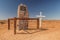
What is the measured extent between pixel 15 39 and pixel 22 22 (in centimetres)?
251

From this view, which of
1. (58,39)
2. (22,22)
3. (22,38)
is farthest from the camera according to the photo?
(22,22)

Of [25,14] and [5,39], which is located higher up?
[25,14]

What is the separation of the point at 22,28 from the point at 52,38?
2.76m

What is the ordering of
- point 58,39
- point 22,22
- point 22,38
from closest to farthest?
1. point 58,39
2. point 22,38
3. point 22,22

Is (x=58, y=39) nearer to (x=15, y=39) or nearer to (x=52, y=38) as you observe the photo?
(x=52, y=38)

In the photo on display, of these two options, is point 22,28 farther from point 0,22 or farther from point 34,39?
point 0,22

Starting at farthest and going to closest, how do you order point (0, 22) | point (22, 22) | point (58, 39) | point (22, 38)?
point (0, 22)
point (22, 22)
point (22, 38)
point (58, 39)

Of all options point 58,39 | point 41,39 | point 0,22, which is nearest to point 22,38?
point 41,39

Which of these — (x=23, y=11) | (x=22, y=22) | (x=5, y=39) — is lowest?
(x=5, y=39)

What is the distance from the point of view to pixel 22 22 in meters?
8.78

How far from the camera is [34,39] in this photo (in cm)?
619

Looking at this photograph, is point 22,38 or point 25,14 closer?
point 22,38

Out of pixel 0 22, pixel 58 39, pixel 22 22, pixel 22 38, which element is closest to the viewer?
pixel 58 39

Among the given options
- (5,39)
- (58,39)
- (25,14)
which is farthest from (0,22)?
(58,39)
